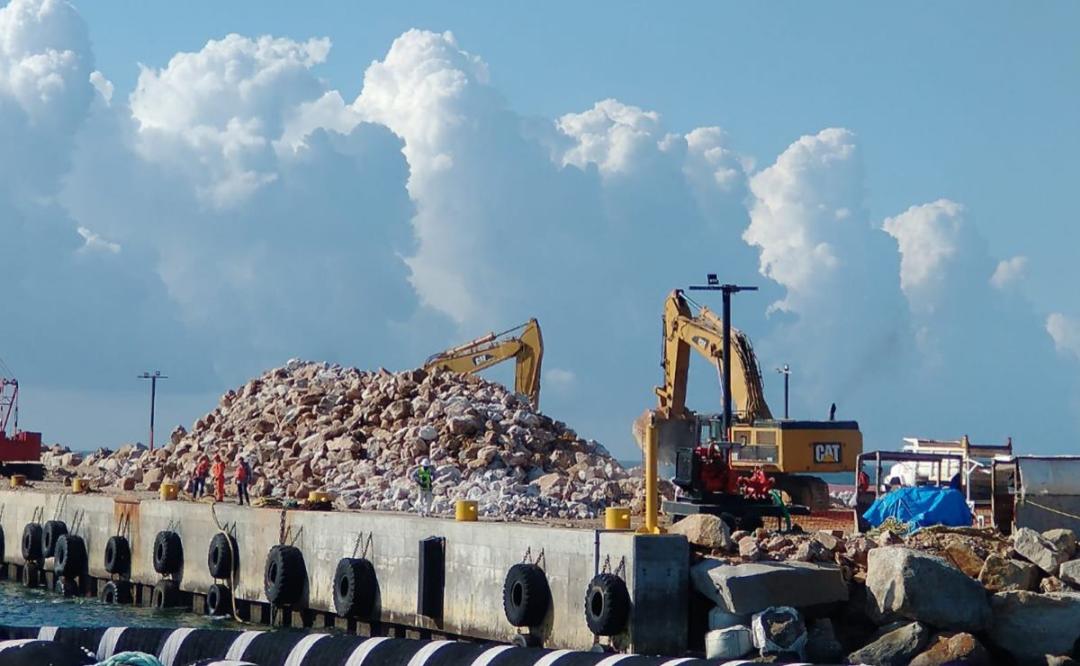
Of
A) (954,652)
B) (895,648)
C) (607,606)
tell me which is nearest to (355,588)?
(607,606)

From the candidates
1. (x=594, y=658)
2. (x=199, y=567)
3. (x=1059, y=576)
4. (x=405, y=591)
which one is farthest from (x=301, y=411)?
(x=594, y=658)

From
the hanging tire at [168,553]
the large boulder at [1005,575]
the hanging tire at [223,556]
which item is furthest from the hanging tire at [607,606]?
the hanging tire at [168,553]

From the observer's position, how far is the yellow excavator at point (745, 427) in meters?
35.2

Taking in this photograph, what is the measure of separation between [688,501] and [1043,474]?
17.9 feet

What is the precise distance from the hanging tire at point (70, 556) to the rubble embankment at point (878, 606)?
15.9m

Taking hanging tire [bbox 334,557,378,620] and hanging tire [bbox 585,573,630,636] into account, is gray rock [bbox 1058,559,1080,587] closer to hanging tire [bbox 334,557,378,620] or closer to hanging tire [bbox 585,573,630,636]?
hanging tire [bbox 585,573,630,636]

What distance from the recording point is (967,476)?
1050 inches

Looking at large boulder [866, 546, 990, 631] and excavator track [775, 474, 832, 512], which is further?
excavator track [775, 474, 832, 512]

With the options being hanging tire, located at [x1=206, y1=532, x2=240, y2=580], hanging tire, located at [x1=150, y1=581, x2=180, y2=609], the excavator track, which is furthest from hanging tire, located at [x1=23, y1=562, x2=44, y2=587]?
the excavator track

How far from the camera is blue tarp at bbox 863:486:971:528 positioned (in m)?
24.9

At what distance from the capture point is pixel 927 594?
19.5m

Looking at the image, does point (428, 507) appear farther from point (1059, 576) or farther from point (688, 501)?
point (1059, 576)

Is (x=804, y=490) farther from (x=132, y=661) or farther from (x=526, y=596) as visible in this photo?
(x=132, y=661)

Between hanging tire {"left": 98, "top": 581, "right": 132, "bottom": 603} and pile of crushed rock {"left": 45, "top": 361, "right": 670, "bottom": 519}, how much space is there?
3953mm
